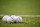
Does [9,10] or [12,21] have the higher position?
[9,10]

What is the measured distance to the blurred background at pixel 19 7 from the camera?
1.08m

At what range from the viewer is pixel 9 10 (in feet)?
3.54

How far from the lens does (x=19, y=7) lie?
1.09 meters

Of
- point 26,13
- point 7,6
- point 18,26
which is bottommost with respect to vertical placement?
point 18,26

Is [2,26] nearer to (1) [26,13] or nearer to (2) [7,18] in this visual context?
(2) [7,18]

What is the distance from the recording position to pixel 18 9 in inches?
42.7

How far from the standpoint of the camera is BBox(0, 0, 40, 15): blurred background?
1.08 m

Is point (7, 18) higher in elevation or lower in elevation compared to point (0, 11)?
lower

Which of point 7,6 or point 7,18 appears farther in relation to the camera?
point 7,6

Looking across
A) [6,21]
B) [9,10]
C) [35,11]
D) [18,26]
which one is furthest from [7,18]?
[35,11]

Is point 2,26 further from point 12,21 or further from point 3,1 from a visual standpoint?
point 3,1

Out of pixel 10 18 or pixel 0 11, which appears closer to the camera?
pixel 10 18

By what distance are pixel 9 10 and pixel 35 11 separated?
0.35 meters

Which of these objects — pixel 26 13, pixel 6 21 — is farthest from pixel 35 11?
pixel 6 21
